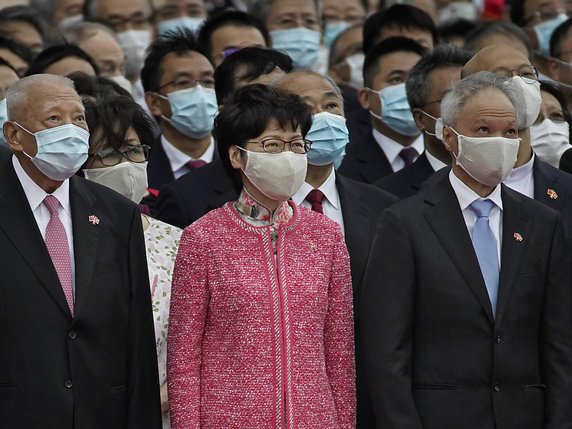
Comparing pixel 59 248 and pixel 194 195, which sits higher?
pixel 59 248

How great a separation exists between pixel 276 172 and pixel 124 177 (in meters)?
1.21

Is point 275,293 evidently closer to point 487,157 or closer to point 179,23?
point 487,157

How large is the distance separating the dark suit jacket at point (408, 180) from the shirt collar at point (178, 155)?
1531 millimetres

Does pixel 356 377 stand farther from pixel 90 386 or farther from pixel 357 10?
pixel 357 10

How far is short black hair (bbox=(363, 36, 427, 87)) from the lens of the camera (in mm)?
10422

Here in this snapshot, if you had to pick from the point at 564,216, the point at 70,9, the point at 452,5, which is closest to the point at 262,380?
the point at 564,216

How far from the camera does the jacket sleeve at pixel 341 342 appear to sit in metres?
6.52

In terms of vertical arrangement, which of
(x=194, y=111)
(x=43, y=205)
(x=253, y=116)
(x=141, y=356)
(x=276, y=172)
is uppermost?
(x=253, y=116)

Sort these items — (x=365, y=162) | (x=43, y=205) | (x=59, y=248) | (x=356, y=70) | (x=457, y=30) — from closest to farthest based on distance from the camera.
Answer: (x=59, y=248), (x=43, y=205), (x=365, y=162), (x=356, y=70), (x=457, y=30)

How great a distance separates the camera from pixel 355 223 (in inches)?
296

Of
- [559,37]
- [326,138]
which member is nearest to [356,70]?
[559,37]

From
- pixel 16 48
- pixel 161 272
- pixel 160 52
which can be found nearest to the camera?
pixel 161 272

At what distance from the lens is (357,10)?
1401cm

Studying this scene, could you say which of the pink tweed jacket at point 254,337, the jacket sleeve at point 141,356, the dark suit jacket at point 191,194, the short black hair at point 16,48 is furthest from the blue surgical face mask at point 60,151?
the short black hair at point 16,48
